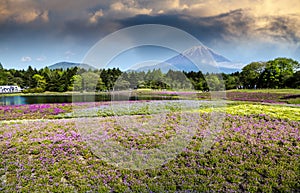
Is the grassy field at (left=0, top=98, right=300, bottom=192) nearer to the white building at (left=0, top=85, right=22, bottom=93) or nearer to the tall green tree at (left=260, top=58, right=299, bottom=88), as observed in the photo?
the tall green tree at (left=260, top=58, right=299, bottom=88)

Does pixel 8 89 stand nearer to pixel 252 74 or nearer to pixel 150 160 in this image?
pixel 252 74

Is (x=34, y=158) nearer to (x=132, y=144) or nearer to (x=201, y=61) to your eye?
(x=132, y=144)

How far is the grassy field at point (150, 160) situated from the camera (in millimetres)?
6930

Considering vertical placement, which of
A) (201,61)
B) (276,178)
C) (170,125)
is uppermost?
(201,61)

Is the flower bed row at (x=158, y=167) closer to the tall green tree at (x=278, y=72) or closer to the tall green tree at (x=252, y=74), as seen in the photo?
the tall green tree at (x=278, y=72)

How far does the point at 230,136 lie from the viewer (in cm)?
1028

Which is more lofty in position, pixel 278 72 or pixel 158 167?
pixel 278 72

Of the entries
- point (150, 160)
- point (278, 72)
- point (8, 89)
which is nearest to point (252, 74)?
point (278, 72)

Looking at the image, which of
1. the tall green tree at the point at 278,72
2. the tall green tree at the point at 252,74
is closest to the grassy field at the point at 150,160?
the tall green tree at the point at 278,72

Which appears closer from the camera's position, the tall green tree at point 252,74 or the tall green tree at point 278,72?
the tall green tree at point 278,72

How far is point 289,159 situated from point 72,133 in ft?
30.4

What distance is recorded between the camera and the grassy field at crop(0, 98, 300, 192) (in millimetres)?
6930

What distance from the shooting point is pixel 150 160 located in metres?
8.23

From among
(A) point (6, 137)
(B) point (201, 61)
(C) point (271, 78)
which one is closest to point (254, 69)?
(C) point (271, 78)
